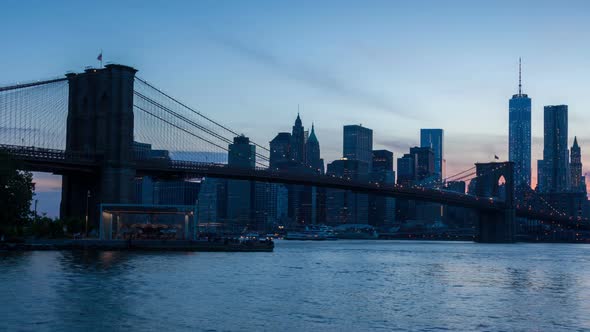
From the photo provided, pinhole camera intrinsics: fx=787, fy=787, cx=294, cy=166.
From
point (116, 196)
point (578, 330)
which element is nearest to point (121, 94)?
point (116, 196)

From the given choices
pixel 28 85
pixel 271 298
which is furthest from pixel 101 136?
pixel 271 298

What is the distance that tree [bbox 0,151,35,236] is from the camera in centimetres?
7506

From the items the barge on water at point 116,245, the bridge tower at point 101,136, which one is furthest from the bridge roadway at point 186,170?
the barge on water at point 116,245

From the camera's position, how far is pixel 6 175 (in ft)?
245

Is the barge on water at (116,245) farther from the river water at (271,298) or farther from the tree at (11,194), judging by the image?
the river water at (271,298)

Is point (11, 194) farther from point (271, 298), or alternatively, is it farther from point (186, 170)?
point (271, 298)

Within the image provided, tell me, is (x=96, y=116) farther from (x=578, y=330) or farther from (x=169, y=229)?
(x=578, y=330)

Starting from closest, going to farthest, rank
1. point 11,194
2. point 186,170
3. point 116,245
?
1. point 11,194
2. point 116,245
3. point 186,170

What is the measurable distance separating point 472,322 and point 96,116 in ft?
220

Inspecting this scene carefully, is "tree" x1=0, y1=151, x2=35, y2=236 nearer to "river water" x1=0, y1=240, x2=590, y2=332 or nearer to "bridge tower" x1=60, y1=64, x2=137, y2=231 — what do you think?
"bridge tower" x1=60, y1=64, x2=137, y2=231

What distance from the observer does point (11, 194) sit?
77.2m

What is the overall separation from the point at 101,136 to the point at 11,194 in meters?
15.3

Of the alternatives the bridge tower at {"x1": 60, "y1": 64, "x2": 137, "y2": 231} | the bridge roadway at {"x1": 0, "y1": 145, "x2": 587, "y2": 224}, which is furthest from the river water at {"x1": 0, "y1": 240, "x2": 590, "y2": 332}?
the bridge tower at {"x1": 60, "y1": 64, "x2": 137, "y2": 231}

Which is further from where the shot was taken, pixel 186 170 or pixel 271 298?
pixel 186 170
